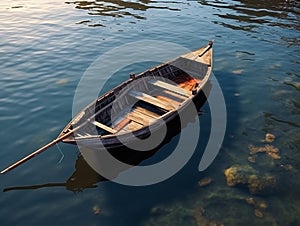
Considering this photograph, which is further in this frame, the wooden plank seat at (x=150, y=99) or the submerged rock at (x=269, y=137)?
the wooden plank seat at (x=150, y=99)

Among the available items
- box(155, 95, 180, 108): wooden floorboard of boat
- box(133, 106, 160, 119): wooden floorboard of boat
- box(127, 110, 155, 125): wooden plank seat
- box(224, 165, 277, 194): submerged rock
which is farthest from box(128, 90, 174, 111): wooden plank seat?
box(224, 165, 277, 194): submerged rock

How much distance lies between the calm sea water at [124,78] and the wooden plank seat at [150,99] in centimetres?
→ 228

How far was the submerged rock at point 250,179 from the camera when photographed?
1446 cm

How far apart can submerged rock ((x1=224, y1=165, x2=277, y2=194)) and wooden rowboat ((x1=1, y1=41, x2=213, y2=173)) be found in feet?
15.1

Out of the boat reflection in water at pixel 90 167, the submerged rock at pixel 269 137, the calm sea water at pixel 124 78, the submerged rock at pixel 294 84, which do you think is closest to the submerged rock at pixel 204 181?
the calm sea water at pixel 124 78

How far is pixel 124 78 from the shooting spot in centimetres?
2441

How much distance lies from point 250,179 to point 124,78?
1366 cm

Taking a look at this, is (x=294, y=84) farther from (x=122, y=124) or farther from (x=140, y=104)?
(x=122, y=124)

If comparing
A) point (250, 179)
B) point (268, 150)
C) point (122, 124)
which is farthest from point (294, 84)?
point (122, 124)

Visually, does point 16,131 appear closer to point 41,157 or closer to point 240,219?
point 41,157

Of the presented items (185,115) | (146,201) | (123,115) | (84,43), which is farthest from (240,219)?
Result: (84,43)

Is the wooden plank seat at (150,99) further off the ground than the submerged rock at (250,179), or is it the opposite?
the wooden plank seat at (150,99)

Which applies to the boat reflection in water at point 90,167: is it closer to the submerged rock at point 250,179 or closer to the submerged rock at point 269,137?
the submerged rock at point 250,179

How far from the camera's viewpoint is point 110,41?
1209 inches
